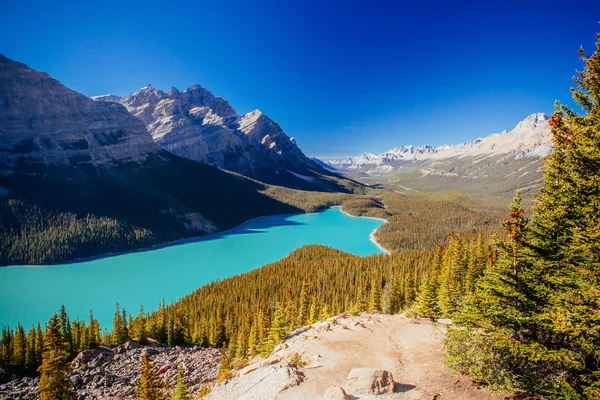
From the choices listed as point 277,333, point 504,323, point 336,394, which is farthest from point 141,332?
point 504,323

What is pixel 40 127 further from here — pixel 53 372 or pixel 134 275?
pixel 53 372

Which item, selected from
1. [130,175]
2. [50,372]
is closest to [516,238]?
[50,372]

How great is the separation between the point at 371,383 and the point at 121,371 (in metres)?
35.9

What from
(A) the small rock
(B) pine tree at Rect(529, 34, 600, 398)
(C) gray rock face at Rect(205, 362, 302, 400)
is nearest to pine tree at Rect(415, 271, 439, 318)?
(C) gray rock face at Rect(205, 362, 302, 400)

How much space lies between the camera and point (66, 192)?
5768 inches

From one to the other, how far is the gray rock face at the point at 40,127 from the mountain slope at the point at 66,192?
1.35 feet

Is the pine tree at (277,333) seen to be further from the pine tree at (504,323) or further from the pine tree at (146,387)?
the pine tree at (504,323)

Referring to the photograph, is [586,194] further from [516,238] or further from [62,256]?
[62,256]

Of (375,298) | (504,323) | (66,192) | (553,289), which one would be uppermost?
(66,192)

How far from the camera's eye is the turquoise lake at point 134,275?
77250 millimetres

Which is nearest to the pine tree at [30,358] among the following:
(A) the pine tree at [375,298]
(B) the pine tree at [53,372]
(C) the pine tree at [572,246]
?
(B) the pine tree at [53,372]

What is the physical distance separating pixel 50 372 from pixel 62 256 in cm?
10861

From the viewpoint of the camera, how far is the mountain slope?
120 meters

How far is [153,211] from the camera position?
159 meters
